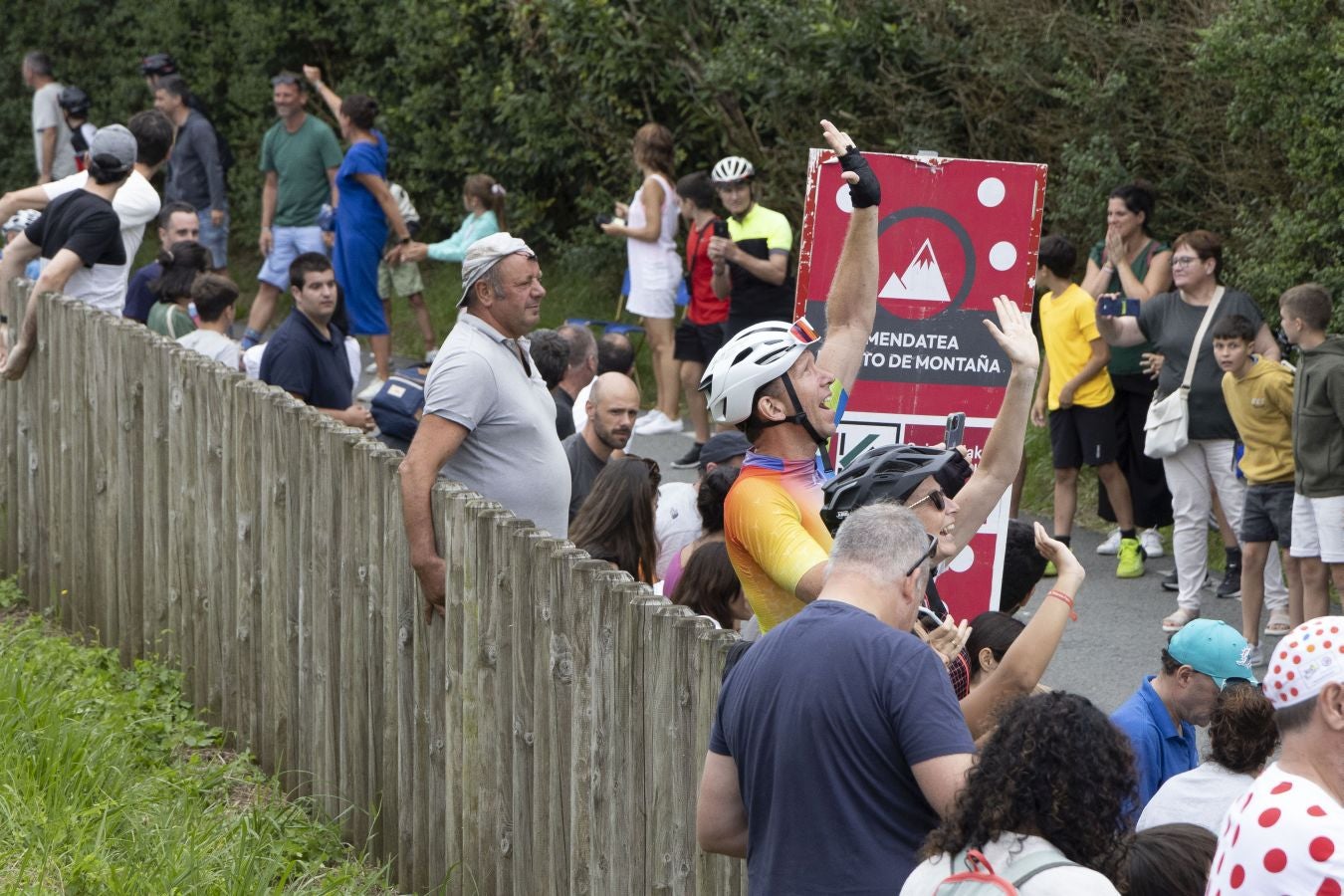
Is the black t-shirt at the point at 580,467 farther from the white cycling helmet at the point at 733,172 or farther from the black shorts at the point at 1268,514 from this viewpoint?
the white cycling helmet at the point at 733,172

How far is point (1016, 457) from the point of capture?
15.1 feet

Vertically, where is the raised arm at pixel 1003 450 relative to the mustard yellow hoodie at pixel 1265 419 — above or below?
above

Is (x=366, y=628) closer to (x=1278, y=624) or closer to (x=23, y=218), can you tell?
(x=1278, y=624)

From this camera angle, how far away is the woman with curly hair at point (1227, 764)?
14.4 ft

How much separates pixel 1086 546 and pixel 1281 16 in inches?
128

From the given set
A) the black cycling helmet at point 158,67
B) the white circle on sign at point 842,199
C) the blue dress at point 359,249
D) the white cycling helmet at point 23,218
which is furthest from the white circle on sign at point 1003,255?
the black cycling helmet at point 158,67

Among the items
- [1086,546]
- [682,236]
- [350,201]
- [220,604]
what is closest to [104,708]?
[220,604]

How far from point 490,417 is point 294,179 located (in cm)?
911

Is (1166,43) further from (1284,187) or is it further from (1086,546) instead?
(1086,546)

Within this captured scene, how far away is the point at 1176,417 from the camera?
9148 millimetres

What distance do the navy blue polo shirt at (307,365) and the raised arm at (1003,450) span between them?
3.59 meters

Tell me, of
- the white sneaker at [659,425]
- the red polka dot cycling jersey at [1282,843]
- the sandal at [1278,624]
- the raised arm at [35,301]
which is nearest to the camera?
the red polka dot cycling jersey at [1282,843]

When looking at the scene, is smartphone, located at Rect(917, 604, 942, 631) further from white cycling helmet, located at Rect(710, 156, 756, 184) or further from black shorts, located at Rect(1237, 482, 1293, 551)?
white cycling helmet, located at Rect(710, 156, 756, 184)

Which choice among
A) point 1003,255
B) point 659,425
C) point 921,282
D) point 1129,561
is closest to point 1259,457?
point 1129,561
